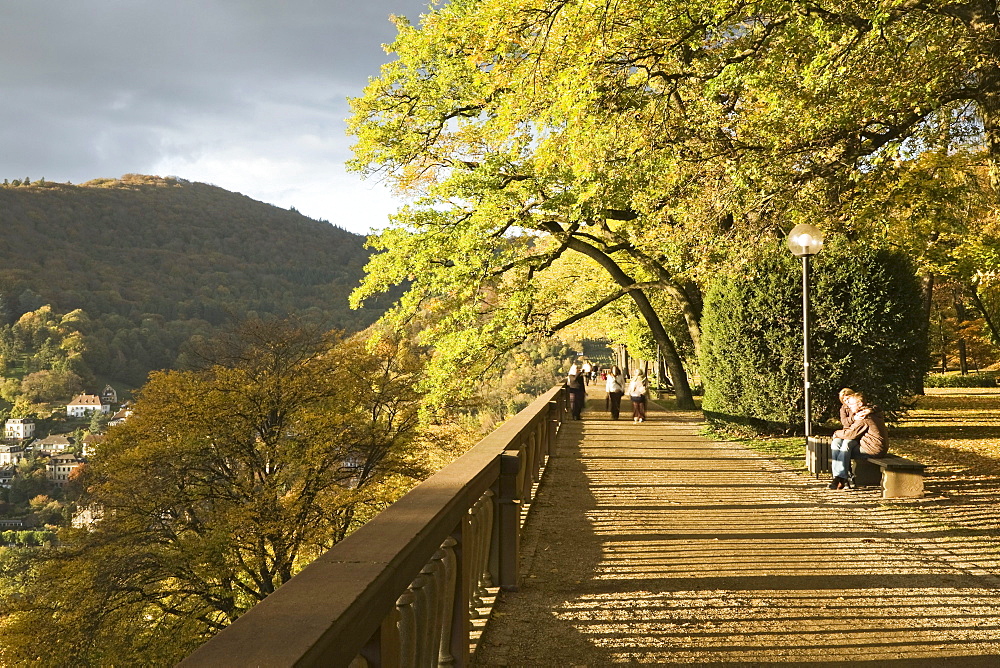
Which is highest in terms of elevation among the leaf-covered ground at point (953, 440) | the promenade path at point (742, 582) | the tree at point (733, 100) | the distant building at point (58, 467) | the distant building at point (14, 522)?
the tree at point (733, 100)

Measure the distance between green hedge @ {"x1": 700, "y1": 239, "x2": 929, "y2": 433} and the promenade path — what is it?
4.12m

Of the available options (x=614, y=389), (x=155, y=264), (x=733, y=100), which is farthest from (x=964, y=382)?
(x=155, y=264)

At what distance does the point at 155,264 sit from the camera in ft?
261

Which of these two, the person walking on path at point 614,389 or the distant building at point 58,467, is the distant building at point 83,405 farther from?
the person walking on path at point 614,389

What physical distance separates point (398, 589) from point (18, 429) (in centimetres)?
5618

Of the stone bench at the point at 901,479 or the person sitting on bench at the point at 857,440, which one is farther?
the person sitting on bench at the point at 857,440

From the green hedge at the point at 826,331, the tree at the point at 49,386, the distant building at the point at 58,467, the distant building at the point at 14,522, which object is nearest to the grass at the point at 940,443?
the green hedge at the point at 826,331

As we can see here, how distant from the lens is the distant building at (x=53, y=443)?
44.4 m

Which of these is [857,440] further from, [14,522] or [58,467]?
[58,467]

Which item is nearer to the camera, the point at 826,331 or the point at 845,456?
the point at 845,456

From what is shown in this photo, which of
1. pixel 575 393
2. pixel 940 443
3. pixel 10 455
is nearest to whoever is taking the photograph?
pixel 940 443

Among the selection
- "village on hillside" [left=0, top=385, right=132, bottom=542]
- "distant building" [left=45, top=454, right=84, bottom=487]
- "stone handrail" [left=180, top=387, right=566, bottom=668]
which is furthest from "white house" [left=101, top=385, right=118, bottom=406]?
"stone handrail" [left=180, top=387, right=566, bottom=668]

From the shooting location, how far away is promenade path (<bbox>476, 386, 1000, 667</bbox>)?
4.29 m

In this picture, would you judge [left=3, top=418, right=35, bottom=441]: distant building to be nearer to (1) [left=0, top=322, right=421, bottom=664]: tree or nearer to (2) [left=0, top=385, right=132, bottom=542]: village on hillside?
(2) [left=0, top=385, right=132, bottom=542]: village on hillside
